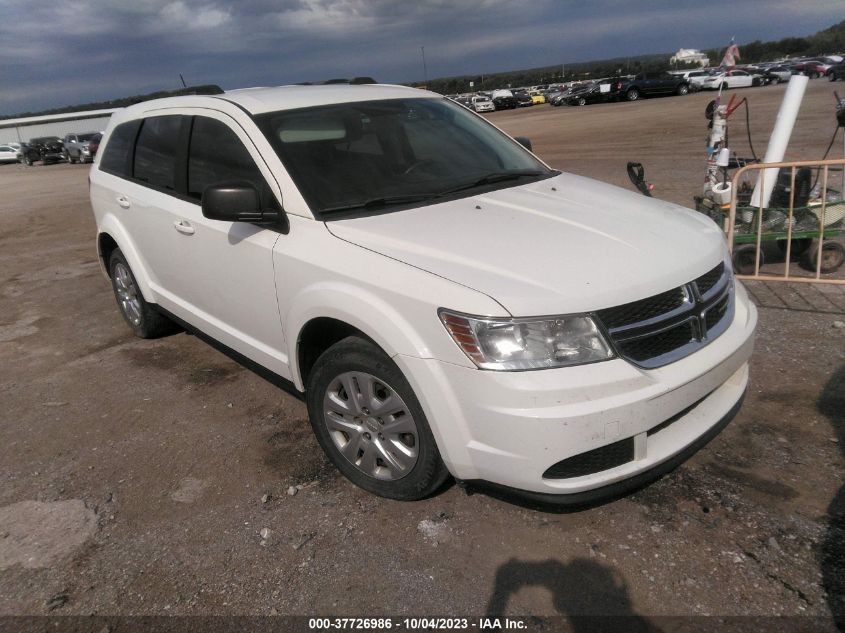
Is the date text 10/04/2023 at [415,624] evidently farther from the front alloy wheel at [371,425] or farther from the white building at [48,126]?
the white building at [48,126]

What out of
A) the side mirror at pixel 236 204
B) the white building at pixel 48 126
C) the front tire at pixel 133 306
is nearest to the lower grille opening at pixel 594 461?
the side mirror at pixel 236 204

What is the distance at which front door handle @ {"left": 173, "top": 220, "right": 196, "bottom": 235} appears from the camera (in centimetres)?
373

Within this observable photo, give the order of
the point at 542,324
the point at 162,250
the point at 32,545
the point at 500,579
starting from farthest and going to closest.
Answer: the point at 162,250 < the point at 32,545 < the point at 500,579 < the point at 542,324

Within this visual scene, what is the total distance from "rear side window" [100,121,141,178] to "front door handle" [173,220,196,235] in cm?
108

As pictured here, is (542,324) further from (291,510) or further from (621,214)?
(291,510)

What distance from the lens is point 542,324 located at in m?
2.31

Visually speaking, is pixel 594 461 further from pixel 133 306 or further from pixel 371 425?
pixel 133 306

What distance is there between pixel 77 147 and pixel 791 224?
121ft

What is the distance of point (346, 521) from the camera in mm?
2887

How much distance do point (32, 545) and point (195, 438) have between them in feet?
3.34

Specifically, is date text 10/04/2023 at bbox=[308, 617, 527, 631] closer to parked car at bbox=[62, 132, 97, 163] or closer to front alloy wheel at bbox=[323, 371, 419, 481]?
front alloy wheel at bbox=[323, 371, 419, 481]

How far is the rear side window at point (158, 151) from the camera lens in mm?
4066

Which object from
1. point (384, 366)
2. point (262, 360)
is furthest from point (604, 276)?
point (262, 360)

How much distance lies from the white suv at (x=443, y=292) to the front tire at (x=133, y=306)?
102cm
